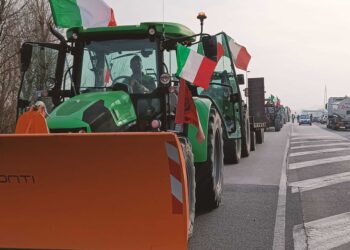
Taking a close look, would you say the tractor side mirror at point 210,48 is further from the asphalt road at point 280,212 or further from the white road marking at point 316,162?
the white road marking at point 316,162

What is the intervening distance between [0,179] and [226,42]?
8646 mm

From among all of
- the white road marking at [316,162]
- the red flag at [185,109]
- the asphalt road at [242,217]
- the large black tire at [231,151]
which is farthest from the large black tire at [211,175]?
the large black tire at [231,151]

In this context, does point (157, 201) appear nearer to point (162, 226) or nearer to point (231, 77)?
point (162, 226)

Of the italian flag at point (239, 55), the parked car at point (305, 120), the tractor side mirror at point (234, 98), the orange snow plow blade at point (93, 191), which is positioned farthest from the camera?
the parked car at point (305, 120)

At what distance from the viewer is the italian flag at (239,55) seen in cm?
1252

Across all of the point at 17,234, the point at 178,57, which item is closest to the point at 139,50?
the point at 178,57

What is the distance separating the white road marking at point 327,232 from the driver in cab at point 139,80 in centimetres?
244

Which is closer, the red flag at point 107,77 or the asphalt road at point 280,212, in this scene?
the asphalt road at point 280,212

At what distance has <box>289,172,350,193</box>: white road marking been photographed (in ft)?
28.1

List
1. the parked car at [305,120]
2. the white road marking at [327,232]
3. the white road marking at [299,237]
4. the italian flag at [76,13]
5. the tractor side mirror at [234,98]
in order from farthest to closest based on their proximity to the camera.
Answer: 1. the parked car at [305,120]
2. the tractor side mirror at [234,98]
3. the italian flag at [76,13]
4. the white road marking at [327,232]
5. the white road marking at [299,237]

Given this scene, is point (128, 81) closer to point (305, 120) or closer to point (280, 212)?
point (280, 212)

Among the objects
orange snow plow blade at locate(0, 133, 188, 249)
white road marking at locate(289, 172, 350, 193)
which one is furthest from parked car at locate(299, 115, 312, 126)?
orange snow plow blade at locate(0, 133, 188, 249)

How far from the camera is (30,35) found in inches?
889

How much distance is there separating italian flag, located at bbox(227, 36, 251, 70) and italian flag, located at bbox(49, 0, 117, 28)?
5663mm
